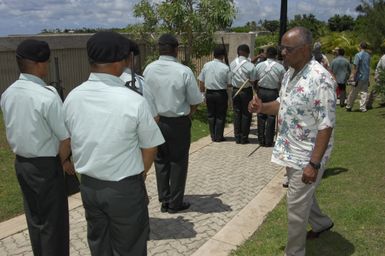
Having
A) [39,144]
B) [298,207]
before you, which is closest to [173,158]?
[298,207]

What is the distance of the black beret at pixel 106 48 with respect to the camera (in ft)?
8.82

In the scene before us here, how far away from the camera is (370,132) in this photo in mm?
9805

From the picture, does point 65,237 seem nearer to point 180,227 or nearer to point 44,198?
point 44,198

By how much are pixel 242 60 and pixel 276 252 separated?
528 centimetres

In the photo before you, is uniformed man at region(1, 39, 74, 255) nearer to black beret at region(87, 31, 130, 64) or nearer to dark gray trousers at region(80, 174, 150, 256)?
dark gray trousers at region(80, 174, 150, 256)

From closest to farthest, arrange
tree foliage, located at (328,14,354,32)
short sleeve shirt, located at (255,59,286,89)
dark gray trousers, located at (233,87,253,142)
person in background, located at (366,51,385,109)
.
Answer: short sleeve shirt, located at (255,59,286,89), dark gray trousers, located at (233,87,253,142), person in background, located at (366,51,385,109), tree foliage, located at (328,14,354,32)

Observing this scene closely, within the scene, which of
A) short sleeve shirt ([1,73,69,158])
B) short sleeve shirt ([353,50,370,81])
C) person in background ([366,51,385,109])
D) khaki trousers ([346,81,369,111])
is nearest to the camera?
short sleeve shirt ([1,73,69,158])

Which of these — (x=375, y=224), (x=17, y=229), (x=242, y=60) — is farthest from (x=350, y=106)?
(x=17, y=229)

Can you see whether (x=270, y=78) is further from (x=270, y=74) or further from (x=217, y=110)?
(x=217, y=110)

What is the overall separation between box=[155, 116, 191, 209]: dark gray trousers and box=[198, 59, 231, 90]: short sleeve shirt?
3.78 meters

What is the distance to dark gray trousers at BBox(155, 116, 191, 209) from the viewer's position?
17.0 feet

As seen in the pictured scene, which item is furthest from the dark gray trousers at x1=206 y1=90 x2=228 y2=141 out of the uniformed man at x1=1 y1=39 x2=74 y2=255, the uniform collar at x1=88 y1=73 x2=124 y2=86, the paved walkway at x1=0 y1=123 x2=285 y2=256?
the uniform collar at x1=88 y1=73 x2=124 y2=86

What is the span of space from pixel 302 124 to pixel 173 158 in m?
2.09

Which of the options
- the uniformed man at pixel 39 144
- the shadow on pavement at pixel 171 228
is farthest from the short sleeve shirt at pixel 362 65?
the uniformed man at pixel 39 144
